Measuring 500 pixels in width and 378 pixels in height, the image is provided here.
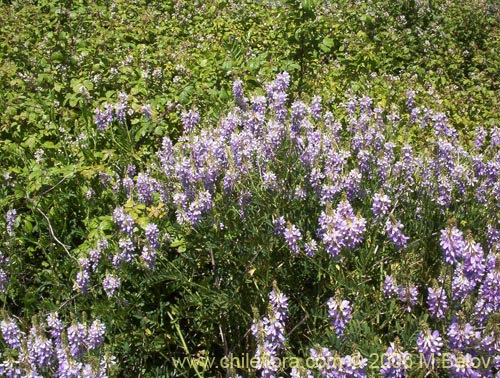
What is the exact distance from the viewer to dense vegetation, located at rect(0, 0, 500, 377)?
245 cm

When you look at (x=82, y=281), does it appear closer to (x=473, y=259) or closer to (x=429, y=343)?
(x=429, y=343)

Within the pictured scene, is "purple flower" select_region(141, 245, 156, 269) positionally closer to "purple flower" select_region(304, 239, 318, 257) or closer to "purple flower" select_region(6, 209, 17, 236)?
Result: "purple flower" select_region(304, 239, 318, 257)

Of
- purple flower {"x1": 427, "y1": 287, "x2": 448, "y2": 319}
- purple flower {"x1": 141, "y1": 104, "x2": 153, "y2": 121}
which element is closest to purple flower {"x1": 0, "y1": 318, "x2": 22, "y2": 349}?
purple flower {"x1": 427, "y1": 287, "x2": 448, "y2": 319}

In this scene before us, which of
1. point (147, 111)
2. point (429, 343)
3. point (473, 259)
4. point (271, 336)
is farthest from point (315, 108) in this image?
point (429, 343)

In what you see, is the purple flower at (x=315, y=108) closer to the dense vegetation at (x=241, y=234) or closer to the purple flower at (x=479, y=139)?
the dense vegetation at (x=241, y=234)

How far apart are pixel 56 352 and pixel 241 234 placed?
96 centimetres

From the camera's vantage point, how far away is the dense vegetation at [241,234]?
245 cm

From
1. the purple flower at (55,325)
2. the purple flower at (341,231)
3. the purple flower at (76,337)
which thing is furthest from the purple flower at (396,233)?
the purple flower at (55,325)

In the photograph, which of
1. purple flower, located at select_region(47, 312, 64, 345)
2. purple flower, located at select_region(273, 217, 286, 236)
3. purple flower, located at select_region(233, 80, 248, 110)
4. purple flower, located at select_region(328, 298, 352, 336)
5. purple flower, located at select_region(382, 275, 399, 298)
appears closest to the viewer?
purple flower, located at select_region(328, 298, 352, 336)

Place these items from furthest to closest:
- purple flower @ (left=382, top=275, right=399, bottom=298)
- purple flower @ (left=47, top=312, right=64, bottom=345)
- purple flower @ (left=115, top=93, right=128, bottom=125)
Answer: purple flower @ (left=115, top=93, right=128, bottom=125), purple flower @ (left=47, top=312, right=64, bottom=345), purple flower @ (left=382, top=275, right=399, bottom=298)

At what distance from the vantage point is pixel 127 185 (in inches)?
136

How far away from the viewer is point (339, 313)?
2375 millimetres

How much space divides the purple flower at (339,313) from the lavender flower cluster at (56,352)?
2.85 ft

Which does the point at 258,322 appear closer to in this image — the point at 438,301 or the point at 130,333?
the point at 438,301
